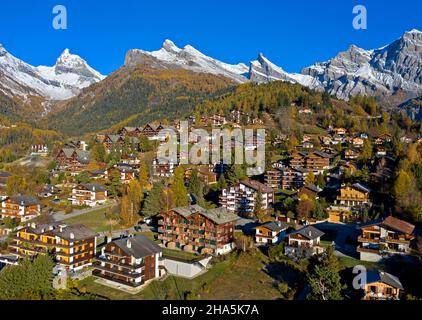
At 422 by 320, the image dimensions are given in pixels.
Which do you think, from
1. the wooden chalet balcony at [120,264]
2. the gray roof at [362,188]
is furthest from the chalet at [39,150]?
the gray roof at [362,188]

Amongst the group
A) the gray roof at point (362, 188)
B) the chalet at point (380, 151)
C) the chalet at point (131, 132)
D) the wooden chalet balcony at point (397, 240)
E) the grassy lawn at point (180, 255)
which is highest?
the chalet at point (131, 132)

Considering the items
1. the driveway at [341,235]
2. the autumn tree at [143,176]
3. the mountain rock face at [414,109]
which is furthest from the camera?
the mountain rock face at [414,109]

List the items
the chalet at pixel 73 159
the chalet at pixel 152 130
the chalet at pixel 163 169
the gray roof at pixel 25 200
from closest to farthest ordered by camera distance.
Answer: the gray roof at pixel 25 200, the chalet at pixel 163 169, the chalet at pixel 73 159, the chalet at pixel 152 130

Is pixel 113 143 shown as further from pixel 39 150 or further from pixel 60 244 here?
pixel 60 244

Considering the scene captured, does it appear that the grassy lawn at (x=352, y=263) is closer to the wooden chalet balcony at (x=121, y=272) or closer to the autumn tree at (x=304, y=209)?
the autumn tree at (x=304, y=209)

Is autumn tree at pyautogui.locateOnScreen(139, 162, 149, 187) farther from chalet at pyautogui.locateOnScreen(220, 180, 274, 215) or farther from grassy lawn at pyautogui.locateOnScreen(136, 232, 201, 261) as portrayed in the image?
grassy lawn at pyautogui.locateOnScreen(136, 232, 201, 261)

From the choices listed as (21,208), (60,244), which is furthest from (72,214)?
(60,244)
